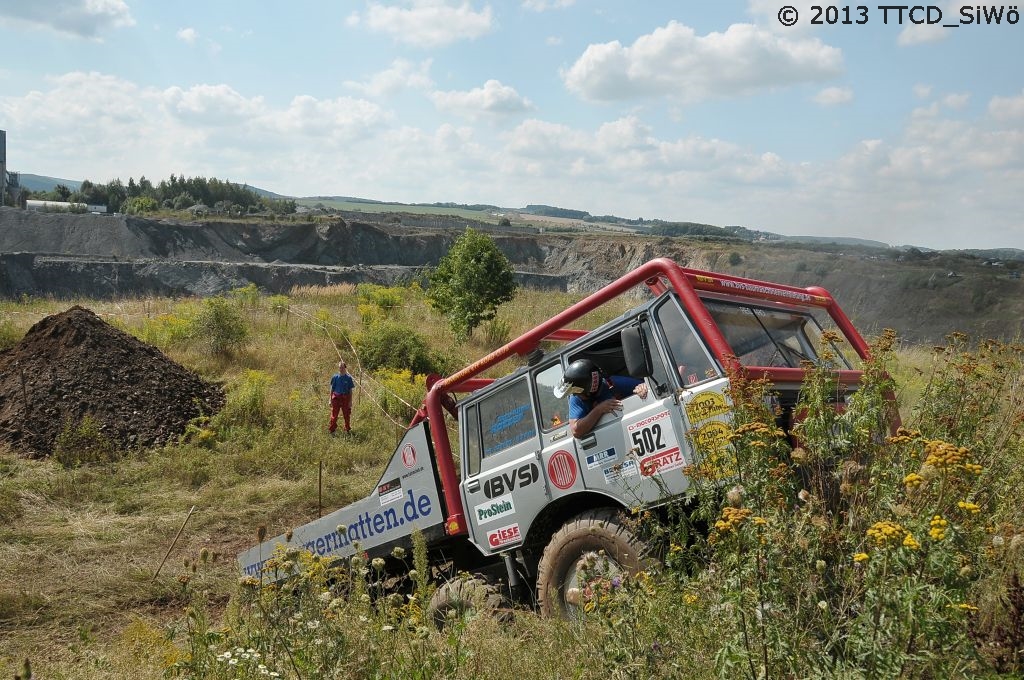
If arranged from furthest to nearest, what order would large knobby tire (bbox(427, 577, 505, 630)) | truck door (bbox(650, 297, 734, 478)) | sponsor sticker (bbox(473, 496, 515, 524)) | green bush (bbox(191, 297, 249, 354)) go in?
green bush (bbox(191, 297, 249, 354)) < sponsor sticker (bbox(473, 496, 515, 524)) < truck door (bbox(650, 297, 734, 478)) < large knobby tire (bbox(427, 577, 505, 630))

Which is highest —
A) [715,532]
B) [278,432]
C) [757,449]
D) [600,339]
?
[600,339]

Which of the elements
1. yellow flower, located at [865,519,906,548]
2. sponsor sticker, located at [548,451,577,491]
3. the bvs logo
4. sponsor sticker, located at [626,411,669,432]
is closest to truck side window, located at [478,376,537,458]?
the bvs logo

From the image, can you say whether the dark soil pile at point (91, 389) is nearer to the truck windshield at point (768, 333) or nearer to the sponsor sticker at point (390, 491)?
the sponsor sticker at point (390, 491)

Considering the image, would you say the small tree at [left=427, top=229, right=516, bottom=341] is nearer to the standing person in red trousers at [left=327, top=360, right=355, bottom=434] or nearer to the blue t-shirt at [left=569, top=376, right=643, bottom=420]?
the standing person in red trousers at [left=327, top=360, right=355, bottom=434]

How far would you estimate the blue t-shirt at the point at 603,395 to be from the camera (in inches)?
210

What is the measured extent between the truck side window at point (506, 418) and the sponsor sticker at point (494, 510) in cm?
37

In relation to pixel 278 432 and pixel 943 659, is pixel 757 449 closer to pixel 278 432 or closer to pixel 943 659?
pixel 943 659

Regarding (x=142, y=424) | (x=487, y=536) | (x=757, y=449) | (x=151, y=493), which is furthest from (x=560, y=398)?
(x=142, y=424)

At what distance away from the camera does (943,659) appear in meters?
2.68

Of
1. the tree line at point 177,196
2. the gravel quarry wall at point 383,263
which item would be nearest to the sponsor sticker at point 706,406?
the gravel quarry wall at point 383,263

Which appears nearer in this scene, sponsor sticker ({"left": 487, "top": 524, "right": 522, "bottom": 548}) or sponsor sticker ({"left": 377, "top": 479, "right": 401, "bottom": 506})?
sponsor sticker ({"left": 487, "top": 524, "right": 522, "bottom": 548})

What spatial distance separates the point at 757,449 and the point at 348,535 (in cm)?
435

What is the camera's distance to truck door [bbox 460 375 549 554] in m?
5.67

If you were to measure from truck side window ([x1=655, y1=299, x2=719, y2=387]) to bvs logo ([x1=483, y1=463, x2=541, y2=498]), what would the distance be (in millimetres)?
1296
